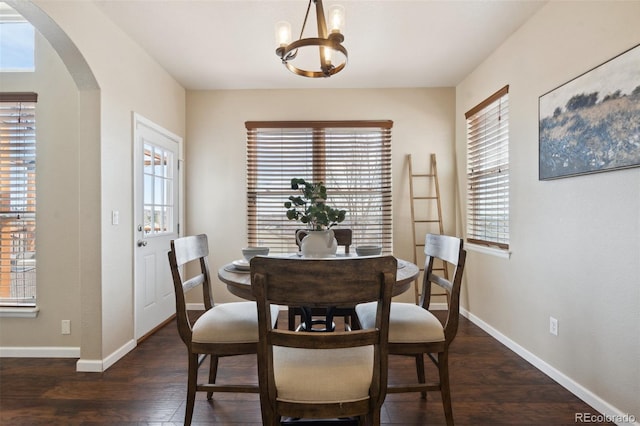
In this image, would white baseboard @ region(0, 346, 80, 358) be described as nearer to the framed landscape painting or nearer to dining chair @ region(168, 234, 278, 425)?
dining chair @ region(168, 234, 278, 425)

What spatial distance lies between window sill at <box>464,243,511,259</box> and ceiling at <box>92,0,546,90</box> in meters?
1.87

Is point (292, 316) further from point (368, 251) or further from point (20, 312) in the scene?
point (20, 312)

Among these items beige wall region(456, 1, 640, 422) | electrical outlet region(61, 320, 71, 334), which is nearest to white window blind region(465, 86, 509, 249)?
beige wall region(456, 1, 640, 422)

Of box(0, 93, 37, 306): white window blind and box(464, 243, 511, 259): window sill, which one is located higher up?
box(0, 93, 37, 306): white window blind

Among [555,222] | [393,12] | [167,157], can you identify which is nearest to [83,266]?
[167,157]

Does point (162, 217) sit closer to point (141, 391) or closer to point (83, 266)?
point (83, 266)

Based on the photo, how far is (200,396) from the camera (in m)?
2.00

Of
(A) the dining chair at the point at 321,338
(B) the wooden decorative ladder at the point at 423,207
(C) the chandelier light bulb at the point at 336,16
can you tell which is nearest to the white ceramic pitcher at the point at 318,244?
(A) the dining chair at the point at 321,338

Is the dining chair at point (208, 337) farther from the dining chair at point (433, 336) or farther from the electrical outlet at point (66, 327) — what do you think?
the electrical outlet at point (66, 327)

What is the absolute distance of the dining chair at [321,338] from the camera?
106 centimetres

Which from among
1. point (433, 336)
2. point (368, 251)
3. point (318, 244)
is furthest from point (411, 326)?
point (318, 244)

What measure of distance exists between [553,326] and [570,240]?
2.10 feet

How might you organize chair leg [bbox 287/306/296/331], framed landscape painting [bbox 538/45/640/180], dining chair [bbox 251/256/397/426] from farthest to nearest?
chair leg [bbox 287/306/296/331] → framed landscape painting [bbox 538/45/640/180] → dining chair [bbox 251/256/397/426]

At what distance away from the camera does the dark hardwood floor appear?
1.77 m
